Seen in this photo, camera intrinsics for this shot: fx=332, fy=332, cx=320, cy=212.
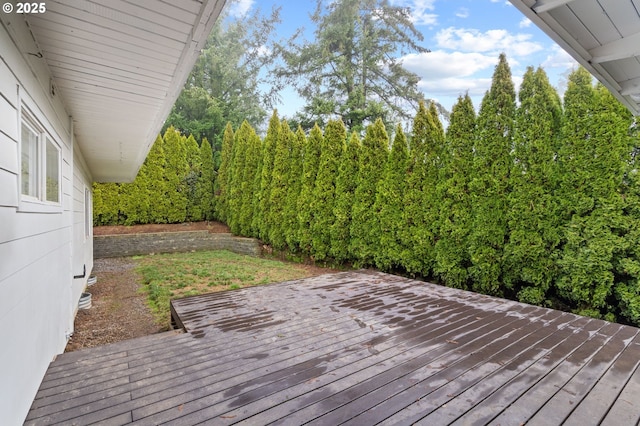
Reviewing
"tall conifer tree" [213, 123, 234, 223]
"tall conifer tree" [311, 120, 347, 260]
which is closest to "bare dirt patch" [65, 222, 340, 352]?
"tall conifer tree" [311, 120, 347, 260]

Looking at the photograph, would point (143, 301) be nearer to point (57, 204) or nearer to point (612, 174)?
point (57, 204)

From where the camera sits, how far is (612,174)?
402 centimetres

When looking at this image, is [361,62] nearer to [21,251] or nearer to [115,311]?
[115,311]

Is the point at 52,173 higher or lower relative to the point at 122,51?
lower

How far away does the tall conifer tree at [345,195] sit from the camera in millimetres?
7312

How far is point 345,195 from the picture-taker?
7355 millimetres

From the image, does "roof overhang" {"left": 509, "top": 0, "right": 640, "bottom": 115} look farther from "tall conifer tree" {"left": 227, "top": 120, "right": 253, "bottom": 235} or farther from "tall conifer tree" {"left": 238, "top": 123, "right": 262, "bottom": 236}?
"tall conifer tree" {"left": 227, "top": 120, "right": 253, "bottom": 235}

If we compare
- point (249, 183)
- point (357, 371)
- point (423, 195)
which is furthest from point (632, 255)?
point (249, 183)

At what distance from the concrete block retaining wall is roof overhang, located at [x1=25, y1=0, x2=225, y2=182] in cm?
686

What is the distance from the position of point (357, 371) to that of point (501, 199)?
388 cm

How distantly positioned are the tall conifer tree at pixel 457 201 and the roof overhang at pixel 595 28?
332cm

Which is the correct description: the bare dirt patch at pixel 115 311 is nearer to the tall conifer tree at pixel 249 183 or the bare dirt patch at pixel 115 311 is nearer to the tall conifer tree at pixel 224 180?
the tall conifer tree at pixel 249 183

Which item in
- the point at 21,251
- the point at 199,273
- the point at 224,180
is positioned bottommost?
the point at 199,273

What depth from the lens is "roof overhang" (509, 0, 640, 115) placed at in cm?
142
